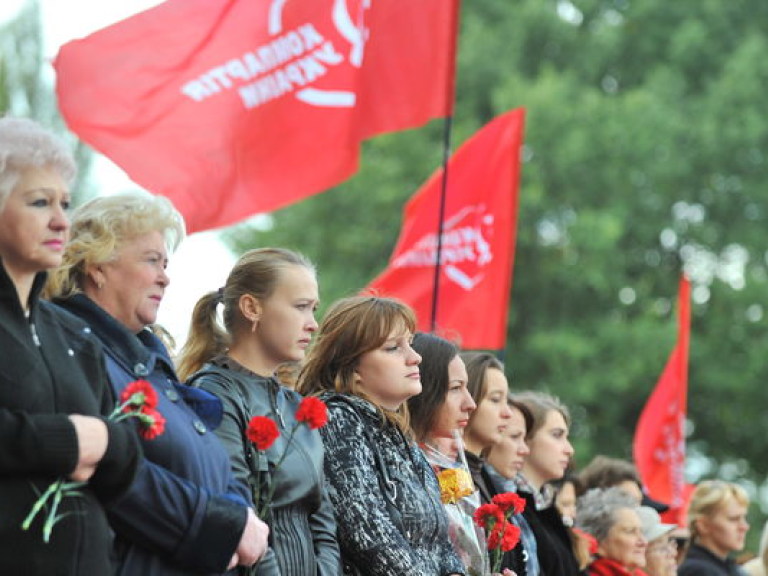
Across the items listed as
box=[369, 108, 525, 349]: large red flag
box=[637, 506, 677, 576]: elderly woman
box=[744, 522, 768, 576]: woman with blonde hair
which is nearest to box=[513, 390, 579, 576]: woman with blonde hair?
box=[637, 506, 677, 576]: elderly woman

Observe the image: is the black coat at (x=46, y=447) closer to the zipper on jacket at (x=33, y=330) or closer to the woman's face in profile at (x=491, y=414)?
the zipper on jacket at (x=33, y=330)

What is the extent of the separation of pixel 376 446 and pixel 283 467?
31.5 inches

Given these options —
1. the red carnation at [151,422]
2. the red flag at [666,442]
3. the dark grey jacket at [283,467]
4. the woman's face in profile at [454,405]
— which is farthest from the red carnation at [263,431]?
the red flag at [666,442]

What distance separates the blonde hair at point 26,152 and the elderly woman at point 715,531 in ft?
24.0

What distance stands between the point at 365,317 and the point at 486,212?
5011 millimetres

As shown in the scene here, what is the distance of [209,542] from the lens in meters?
4.57

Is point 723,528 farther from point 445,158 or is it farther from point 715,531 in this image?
point 445,158

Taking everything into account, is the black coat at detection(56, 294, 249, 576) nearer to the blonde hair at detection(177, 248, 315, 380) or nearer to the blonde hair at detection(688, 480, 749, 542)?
the blonde hair at detection(177, 248, 315, 380)

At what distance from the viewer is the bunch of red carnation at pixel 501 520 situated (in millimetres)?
6293

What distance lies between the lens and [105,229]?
496cm

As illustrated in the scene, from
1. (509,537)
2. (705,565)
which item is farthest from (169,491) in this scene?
(705,565)

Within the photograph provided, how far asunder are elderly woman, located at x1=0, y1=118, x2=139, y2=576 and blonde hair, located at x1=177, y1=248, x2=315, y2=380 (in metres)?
1.46

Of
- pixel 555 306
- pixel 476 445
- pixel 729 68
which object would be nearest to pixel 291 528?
pixel 476 445

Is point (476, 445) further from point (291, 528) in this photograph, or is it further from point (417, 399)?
point (291, 528)
